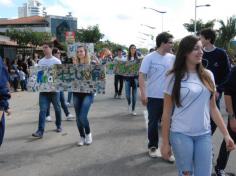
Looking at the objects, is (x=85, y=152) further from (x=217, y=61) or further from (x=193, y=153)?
(x=193, y=153)

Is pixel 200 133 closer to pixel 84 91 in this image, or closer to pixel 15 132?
pixel 84 91

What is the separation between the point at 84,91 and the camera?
743cm

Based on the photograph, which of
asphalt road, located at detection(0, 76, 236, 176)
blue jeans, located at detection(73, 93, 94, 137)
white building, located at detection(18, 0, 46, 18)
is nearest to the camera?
asphalt road, located at detection(0, 76, 236, 176)

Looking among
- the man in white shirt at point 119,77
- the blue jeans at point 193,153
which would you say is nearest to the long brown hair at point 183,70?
the blue jeans at point 193,153

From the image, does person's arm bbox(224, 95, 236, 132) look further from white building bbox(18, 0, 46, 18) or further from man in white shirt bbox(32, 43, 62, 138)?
white building bbox(18, 0, 46, 18)

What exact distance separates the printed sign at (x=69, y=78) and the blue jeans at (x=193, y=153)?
3.89 meters

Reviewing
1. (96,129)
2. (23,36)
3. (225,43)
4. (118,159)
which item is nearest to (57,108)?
→ (96,129)

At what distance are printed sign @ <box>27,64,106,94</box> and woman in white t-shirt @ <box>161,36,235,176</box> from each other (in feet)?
12.5

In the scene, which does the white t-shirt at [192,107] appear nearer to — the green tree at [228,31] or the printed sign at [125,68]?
the printed sign at [125,68]

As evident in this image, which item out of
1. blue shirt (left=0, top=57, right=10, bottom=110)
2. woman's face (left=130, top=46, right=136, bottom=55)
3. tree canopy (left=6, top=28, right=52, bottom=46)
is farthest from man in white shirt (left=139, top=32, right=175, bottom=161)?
tree canopy (left=6, top=28, right=52, bottom=46)

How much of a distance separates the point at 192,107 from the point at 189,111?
0.04 metres

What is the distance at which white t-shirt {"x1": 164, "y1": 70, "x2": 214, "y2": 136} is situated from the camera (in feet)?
12.0

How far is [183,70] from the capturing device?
147 inches

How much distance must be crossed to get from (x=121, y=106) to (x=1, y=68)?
8.84 m
